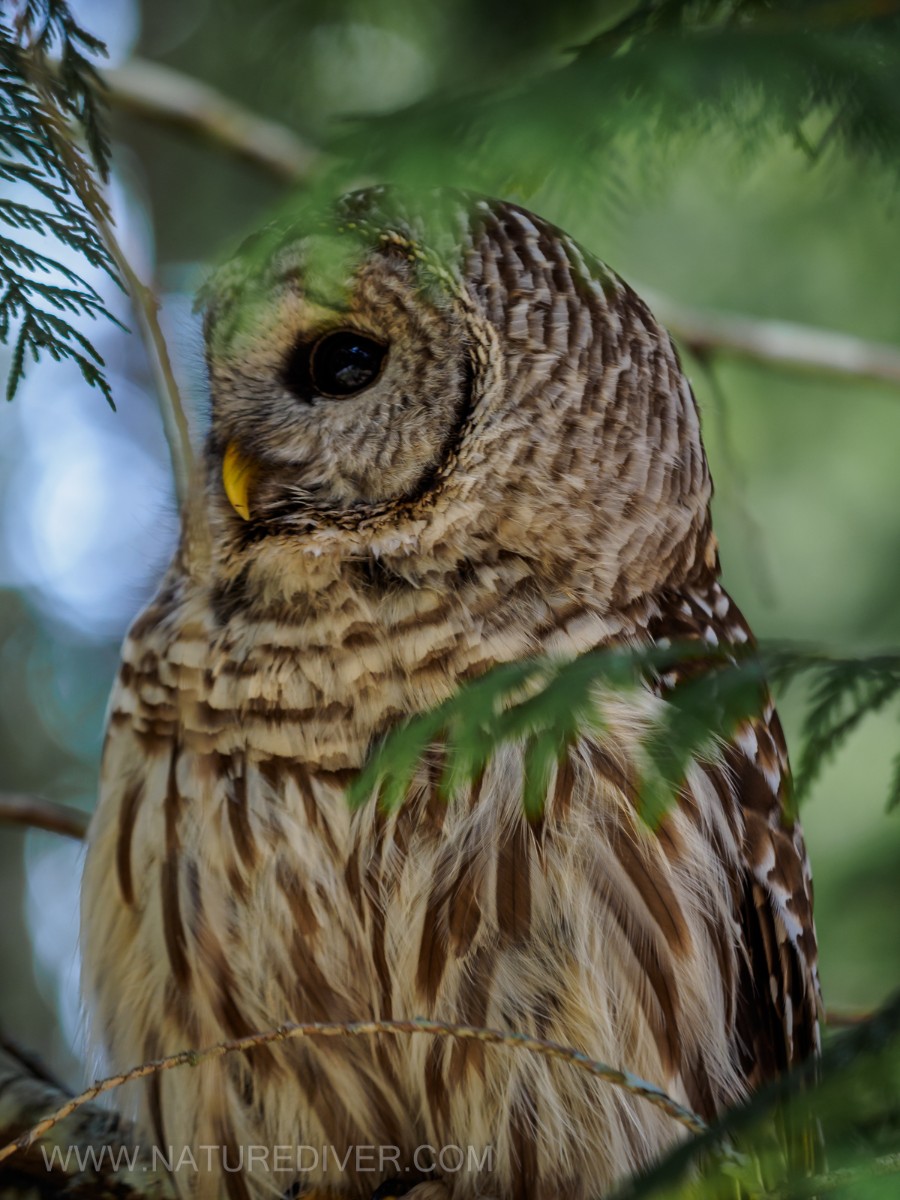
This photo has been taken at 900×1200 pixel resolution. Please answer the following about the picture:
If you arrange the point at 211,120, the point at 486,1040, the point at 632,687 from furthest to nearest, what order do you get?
1. the point at 211,120
2. the point at 486,1040
3. the point at 632,687

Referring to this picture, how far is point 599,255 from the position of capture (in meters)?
2.84

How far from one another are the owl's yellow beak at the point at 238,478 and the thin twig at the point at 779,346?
4.33ft

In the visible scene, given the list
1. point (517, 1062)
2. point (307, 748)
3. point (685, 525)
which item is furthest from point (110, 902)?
point (685, 525)

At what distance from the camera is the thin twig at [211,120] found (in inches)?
128

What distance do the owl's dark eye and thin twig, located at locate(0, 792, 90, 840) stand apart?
3.69 ft

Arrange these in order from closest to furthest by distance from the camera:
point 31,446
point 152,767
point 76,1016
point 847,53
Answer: point 847,53 → point 152,767 → point 76,1016 → point 31,446

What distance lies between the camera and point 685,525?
243 centimetres

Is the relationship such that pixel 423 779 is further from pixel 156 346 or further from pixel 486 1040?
pixel 156 346

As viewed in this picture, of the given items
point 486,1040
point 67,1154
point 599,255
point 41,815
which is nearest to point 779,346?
point 599,255

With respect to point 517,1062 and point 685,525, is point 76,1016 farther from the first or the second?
point 685,525

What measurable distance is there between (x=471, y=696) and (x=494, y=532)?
1.04 metres

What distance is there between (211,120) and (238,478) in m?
1.42

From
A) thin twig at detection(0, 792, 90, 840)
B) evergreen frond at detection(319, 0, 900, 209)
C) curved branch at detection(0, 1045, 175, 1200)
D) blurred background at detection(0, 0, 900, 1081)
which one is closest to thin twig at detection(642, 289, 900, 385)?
blurred background at detection(0, 0, 900, 1081)

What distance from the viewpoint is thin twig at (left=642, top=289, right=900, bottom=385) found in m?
3.26
